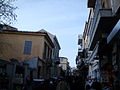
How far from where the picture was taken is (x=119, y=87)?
1038 centimetres

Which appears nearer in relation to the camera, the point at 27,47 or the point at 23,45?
the point at 23,45

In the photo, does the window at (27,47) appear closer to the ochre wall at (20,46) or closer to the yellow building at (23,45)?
the yellow building at (23,45)

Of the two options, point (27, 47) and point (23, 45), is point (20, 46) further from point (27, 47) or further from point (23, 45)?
point (27, 47)

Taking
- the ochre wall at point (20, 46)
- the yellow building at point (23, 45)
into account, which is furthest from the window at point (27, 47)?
the ochre wall at point (20, 46)

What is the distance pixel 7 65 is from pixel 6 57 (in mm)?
13870

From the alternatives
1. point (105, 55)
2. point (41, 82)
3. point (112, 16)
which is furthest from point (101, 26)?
point (41, 82)

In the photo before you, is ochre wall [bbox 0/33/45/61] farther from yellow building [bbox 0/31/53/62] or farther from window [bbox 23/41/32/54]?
window [bbox 23/41/32/54]

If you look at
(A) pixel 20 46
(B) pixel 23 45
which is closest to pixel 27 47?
(B) pixel 23 45

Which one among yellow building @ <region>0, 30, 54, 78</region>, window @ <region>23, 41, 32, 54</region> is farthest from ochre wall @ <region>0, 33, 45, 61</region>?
window @ <region>23, 41, 32, 54</region>

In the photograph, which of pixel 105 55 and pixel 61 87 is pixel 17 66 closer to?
pixel 105 55

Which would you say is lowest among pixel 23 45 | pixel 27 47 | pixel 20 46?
pixel 27 47

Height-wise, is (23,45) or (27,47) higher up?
(23,45)

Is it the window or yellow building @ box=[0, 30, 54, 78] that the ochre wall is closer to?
yellow building @ box=[0, 30, 54, 78]

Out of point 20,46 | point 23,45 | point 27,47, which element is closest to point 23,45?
point 23,45
